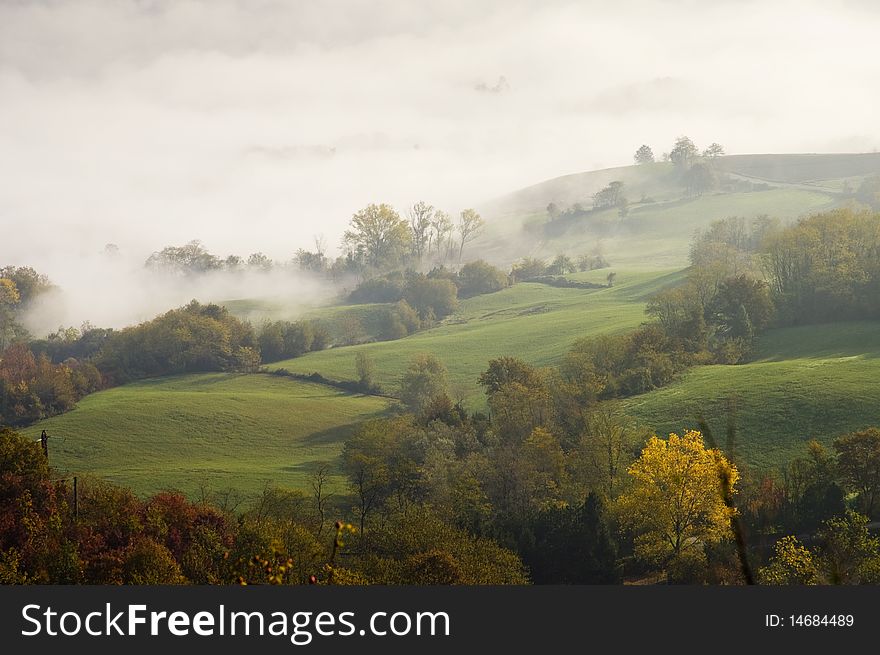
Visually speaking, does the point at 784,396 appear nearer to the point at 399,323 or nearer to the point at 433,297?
the point at 399,323

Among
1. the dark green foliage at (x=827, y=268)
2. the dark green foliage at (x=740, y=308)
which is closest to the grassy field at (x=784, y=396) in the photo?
the dark green foliage at (x=740, y=308)

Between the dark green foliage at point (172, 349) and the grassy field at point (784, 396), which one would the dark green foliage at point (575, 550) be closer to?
the grassy field at point (784, 396)

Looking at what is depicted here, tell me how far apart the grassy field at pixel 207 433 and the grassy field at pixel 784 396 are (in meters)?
35.2

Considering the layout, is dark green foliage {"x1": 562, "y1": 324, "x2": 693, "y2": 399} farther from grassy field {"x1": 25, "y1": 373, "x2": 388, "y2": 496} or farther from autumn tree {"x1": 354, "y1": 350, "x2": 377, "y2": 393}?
autumn tree {"x1": 354, "y1": 350, "x2": 377, "y2": 393}

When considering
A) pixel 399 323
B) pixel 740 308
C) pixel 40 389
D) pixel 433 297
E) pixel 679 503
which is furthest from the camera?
pixel 433 297

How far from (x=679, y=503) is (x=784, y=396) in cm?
2893

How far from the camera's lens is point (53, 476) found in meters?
75.7

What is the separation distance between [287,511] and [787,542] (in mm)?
37549

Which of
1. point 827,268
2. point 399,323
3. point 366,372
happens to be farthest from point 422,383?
point 827,268

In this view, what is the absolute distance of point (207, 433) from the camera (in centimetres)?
10712

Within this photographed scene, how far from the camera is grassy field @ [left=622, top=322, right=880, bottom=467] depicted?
3041 inches

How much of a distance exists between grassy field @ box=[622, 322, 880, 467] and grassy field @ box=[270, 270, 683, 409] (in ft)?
97.6

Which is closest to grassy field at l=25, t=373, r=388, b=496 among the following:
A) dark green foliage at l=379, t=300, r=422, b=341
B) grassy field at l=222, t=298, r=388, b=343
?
grassy field at l=222, t=298, r=388, b=343

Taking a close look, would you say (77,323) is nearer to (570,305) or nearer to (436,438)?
(570,305)
